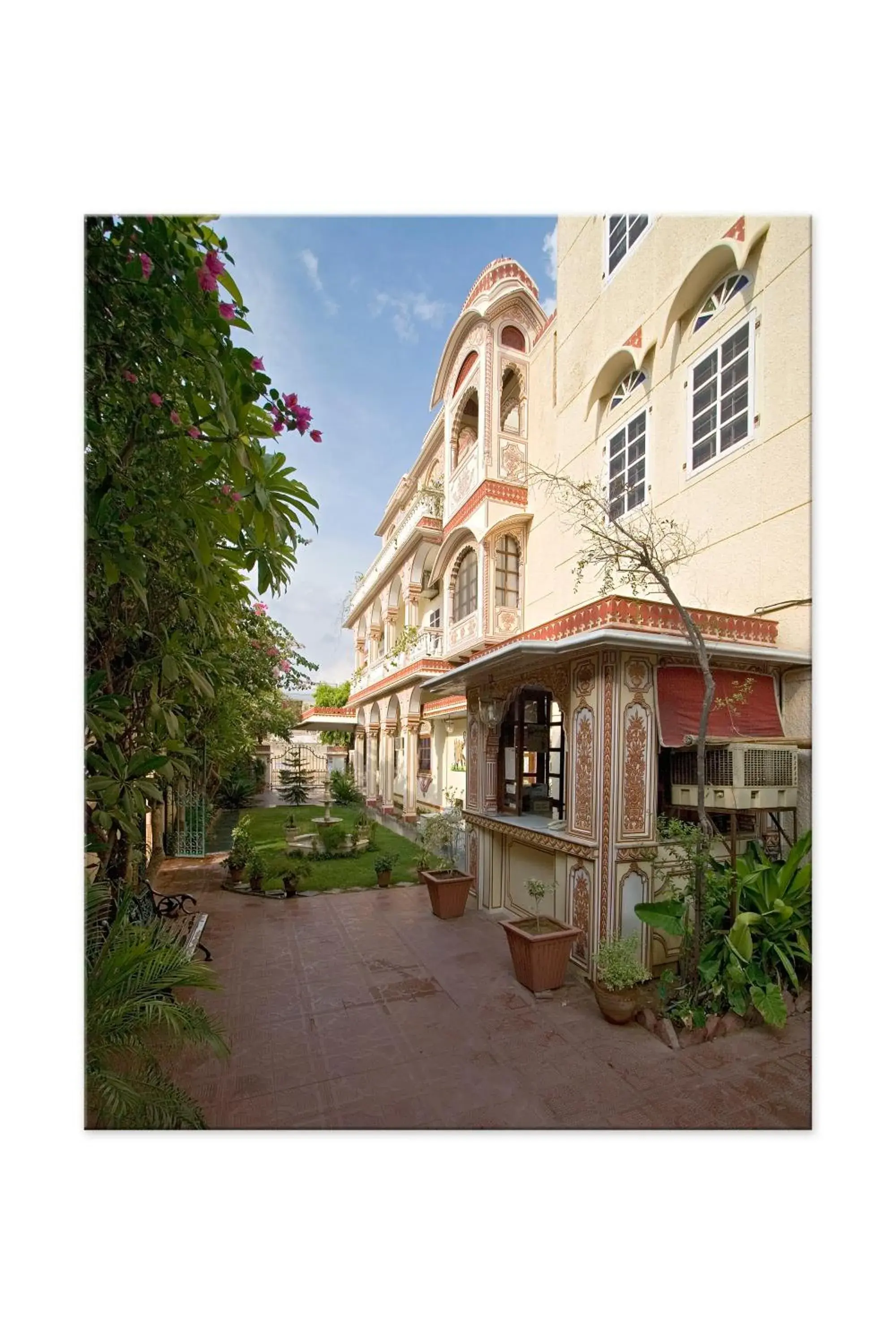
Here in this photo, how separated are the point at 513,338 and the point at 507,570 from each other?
307cm

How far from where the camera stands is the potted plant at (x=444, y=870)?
5219 millimetres

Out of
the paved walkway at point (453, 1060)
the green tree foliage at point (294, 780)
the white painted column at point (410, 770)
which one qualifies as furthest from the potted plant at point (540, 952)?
the green tree foliage at point (294, 780)

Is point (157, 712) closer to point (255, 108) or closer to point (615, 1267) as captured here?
point (255, 108)

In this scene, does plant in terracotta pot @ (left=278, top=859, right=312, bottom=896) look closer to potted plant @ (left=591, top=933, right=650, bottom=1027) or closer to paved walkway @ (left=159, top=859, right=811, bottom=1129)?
paved walkway @ (left=159, top=859, right=811, bottom=1129)

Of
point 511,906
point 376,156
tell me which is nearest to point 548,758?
point 511,906

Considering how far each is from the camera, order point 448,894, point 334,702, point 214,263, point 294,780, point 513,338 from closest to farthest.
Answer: point 214,263 < point 448,894 < point 513,338 < point 294,780 < point 334,702

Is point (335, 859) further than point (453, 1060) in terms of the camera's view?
Yes

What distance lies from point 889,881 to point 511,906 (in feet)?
11.5

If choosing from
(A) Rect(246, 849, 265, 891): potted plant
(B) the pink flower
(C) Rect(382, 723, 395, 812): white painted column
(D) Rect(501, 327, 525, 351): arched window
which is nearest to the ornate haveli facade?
(D) Rect(501, 327, 525, 351): arched window

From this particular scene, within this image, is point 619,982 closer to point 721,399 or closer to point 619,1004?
point 619,1004

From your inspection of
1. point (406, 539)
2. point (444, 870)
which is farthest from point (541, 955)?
point (406, 539)

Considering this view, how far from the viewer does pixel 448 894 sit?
5.23 metres

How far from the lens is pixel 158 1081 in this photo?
7.01 ft

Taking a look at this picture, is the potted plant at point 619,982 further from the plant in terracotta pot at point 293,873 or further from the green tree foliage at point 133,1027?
the plant in terracotta pot at point 293,873
